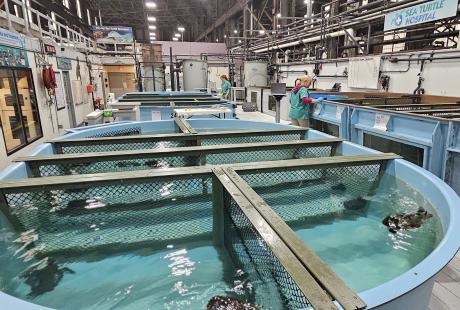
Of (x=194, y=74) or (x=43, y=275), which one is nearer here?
(x=43, y=275)

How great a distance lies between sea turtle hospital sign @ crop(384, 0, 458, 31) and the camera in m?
4.31

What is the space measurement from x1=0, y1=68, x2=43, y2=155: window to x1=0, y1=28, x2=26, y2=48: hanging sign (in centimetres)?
44

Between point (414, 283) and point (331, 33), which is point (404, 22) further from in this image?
point (414, 283)

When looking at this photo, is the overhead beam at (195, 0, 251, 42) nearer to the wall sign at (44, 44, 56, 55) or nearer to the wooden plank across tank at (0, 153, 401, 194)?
the wall sign at (44, 44, 56, 55)

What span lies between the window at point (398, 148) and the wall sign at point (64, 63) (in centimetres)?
710

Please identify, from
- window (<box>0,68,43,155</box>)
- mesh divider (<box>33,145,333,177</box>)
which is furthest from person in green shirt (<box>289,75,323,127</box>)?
window (<box>0,68,43,155</box>)

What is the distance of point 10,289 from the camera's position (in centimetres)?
139

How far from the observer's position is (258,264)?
1274 millimetres

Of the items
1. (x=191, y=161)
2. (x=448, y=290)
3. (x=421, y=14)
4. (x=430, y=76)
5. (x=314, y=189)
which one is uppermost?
(x=421, y=14)

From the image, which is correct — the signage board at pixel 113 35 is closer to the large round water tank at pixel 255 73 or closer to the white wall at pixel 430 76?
the large round water tank at pixel 255 73

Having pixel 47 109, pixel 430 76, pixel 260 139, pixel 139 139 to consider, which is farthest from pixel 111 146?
pixel 430 76

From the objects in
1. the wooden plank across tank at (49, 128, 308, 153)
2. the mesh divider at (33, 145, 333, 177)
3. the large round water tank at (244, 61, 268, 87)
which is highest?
the large round water tank at (244, 61, 268, 87)

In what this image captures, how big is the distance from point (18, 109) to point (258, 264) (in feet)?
18.3

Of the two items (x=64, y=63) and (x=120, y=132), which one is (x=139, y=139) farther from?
(x=64, y=63)
